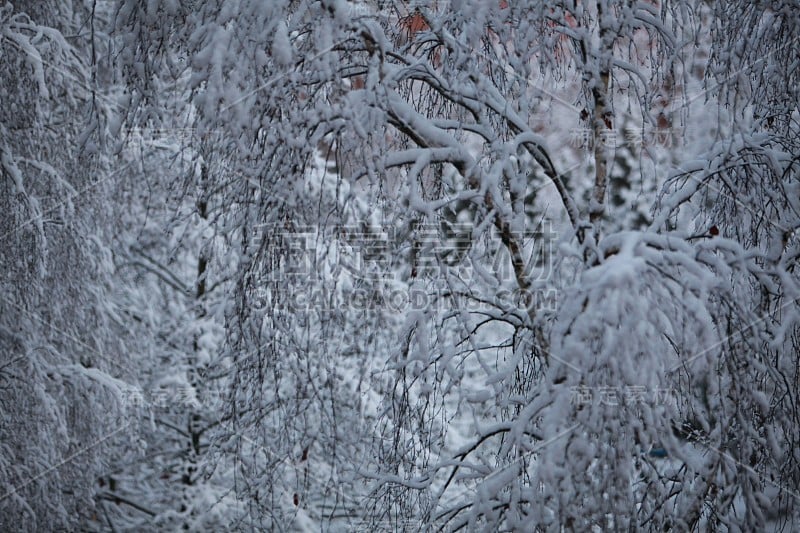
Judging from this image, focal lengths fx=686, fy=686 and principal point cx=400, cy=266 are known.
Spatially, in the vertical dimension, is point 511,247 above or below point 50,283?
below

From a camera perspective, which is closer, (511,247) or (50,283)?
(511,247)

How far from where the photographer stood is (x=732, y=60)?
2908 mm

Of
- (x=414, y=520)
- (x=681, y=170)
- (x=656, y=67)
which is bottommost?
(x=414, y=520)

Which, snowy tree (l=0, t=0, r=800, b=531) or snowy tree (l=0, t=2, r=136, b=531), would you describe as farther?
snowy tree (l=0, t=2, r=136, b=531)

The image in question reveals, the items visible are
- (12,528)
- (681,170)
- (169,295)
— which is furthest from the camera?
(169,295)

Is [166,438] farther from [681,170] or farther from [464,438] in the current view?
[681,170]

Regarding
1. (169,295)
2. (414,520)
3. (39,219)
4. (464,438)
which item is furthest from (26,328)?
(464,438)

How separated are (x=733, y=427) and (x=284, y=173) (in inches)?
71.3

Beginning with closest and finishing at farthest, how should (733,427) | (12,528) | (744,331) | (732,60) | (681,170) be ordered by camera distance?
(744,331), (733,427), (681,170), (732,60), (12,528)

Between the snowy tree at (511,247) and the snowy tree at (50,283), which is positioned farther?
the snowy tree at (50,283)

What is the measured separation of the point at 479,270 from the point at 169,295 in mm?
5740

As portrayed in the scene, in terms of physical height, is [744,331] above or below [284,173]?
below

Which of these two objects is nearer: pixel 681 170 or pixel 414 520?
pixel 681 170

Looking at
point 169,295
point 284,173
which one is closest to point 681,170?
point 284,173
